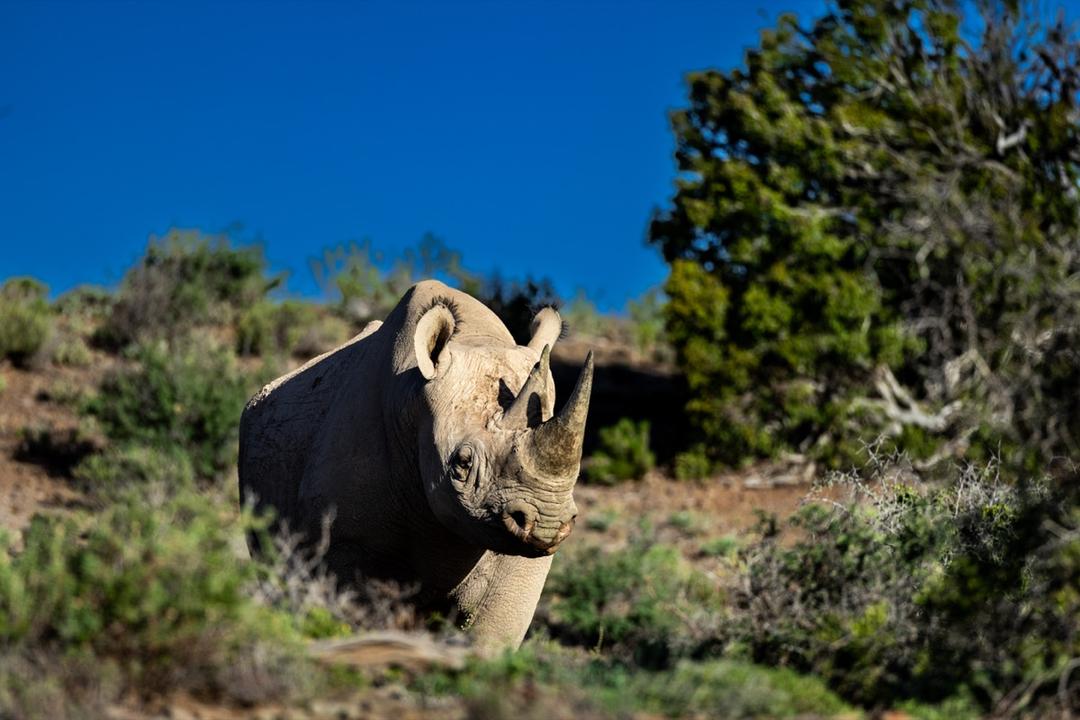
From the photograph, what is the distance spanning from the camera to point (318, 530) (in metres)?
7.81

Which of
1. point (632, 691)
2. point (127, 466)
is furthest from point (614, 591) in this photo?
point (632, 691)

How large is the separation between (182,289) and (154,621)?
17.1m

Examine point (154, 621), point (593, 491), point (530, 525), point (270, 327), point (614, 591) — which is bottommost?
point (154, 621)

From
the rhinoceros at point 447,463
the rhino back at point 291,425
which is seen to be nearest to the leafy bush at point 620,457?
the rhino back at point 291,425

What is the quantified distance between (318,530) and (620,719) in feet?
10.3

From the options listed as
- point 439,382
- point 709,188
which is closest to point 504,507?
point 439,382

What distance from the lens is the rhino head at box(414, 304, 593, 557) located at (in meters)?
6.77

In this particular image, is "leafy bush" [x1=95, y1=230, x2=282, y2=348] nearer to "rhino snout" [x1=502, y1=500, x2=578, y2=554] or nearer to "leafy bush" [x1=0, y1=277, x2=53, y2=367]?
"leafy bush" [x1=0, y1=277, x2=53, y2=367]

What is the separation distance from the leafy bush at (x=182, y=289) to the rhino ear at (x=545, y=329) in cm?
1246

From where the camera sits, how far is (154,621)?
5117 mm

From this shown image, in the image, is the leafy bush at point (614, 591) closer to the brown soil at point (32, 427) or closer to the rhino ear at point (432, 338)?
the rhino ear at point (432, 338)

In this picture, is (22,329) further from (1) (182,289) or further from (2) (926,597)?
(2) (926,597)

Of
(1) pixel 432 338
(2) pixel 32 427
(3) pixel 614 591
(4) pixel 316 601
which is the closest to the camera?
(4) pixel 316 601

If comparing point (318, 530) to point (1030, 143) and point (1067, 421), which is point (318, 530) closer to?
point (1067, 421)
